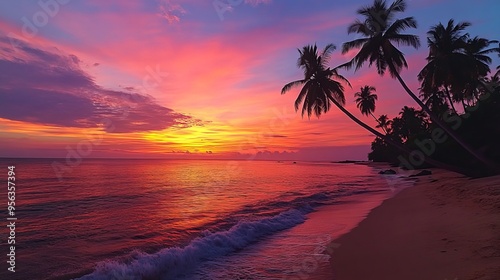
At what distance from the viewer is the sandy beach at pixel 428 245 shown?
19.0 ft

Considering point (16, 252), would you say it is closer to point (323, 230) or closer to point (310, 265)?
point (310, 265)

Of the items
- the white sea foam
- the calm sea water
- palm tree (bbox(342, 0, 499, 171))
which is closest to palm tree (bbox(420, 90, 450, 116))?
palm tree (bbox(342, 0, 499, 171))

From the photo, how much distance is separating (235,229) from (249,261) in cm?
311

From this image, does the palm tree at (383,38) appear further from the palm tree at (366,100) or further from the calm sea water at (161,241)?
the palm tree at (366,100)

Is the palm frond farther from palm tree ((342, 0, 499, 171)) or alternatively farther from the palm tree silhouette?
the palm tree silhouette

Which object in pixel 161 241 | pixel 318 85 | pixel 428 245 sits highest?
pixel 318 85

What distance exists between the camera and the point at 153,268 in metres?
7.44

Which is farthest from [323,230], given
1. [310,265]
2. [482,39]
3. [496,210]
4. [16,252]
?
[482,39]

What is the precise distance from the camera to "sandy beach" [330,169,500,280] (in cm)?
579

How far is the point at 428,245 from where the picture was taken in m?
7.46

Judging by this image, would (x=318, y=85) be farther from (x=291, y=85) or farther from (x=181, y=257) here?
(x=181, y=257)

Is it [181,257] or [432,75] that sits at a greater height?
[432,75]

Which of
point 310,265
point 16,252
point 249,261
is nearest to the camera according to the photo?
point 310,265

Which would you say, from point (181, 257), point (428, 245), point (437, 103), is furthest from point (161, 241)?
point (437, 103)
